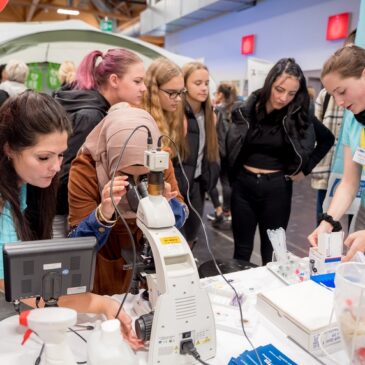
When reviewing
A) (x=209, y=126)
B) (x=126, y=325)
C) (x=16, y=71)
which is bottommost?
(x=126, y=325)

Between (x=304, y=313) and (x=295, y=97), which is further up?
(x=295, y=97)

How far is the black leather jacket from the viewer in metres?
1.90

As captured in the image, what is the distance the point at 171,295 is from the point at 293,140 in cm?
133

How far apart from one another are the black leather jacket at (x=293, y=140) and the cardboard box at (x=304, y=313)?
981 mm

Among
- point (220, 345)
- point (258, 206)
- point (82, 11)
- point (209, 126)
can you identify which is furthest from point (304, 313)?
point (82, 11)

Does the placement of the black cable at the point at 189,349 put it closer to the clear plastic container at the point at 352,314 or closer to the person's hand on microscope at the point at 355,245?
the clear plastic container at the point at 352,314

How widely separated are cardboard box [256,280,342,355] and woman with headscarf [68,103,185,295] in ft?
1.18

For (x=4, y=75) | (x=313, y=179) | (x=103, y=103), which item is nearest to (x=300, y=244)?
(x=313, y=179)

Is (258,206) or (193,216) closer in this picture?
(258,206)

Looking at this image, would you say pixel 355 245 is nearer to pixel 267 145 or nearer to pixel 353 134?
pixel 353 134

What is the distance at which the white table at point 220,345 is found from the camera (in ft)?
2.67

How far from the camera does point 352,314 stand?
2.18 feet

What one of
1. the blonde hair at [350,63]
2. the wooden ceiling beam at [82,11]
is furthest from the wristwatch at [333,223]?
the wooden ceiling beam at [82,11]

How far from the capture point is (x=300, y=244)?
10.3 ft
